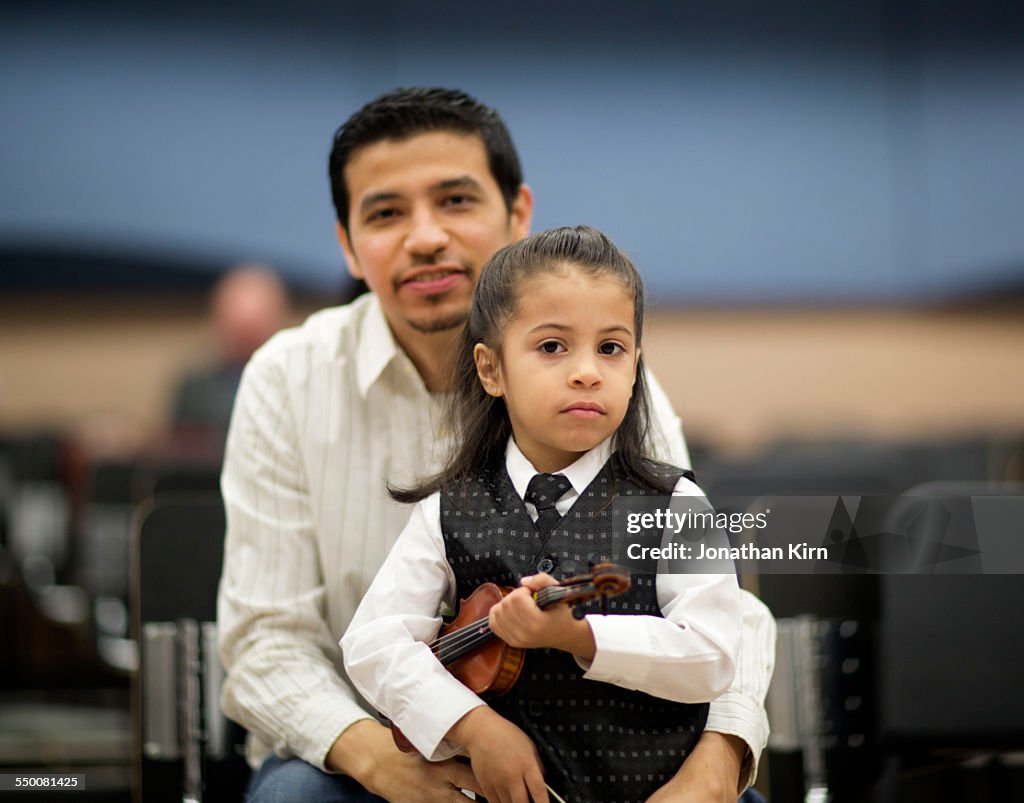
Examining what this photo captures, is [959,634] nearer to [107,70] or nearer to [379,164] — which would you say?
[379,164]

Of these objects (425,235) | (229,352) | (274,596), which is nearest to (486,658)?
(274,596)

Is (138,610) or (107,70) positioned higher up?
(107,70)

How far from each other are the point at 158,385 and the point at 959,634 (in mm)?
4937

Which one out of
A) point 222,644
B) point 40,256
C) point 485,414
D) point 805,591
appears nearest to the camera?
point 485,414

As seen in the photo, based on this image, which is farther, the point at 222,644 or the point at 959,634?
the point at 959,634

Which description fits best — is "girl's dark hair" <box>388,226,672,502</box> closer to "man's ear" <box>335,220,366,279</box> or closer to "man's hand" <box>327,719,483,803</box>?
"man's hand" <box>327,719,483,803</box>

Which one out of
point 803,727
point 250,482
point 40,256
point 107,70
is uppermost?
point 107,70

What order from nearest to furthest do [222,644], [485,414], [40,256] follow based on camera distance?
1. [485,414]
2. [222,644]
3. [40,256]

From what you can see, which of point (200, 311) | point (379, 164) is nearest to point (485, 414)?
point (379, 164)

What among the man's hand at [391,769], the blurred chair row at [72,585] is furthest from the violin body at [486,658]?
the blurred chair row at [72,585]

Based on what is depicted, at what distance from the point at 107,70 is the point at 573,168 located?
2382mm

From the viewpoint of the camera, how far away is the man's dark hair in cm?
163

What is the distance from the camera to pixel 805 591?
1768 millimetres

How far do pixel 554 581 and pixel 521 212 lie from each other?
82 cm
